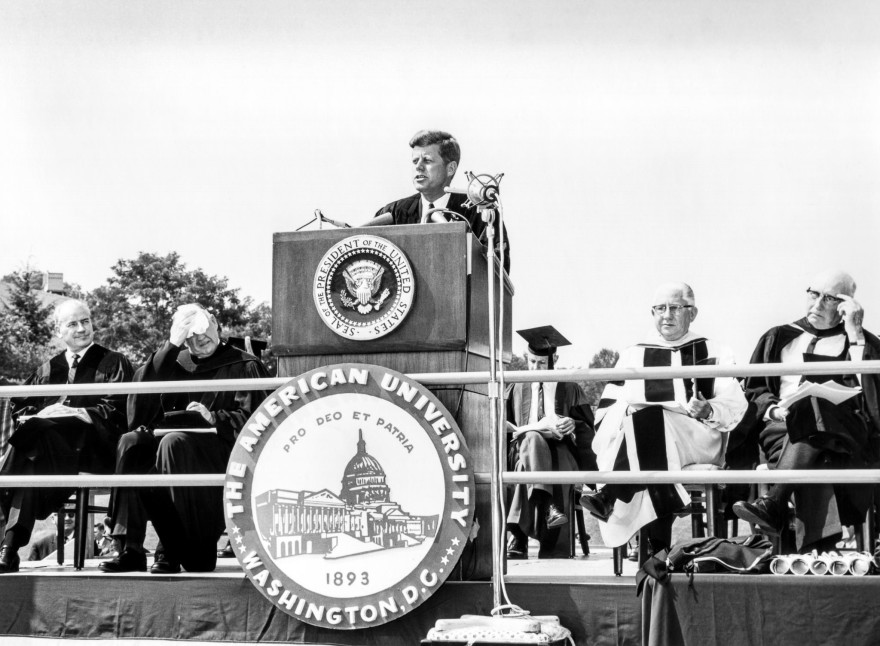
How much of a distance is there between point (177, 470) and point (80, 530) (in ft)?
2.66

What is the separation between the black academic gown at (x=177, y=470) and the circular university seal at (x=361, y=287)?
4.45 feet

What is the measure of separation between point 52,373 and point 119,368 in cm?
60

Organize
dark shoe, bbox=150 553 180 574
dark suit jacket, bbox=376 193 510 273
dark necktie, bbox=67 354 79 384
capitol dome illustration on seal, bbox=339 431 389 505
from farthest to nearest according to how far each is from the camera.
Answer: dark necktie, bbox=67 354 79 384, dark suit jacket, bbox=376 193 510 273, dark shoe, bbox=150 553 180 574, capitol dome illustration on seal, bbox=339 431 389 505

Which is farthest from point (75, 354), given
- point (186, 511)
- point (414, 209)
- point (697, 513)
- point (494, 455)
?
point (697, 513)

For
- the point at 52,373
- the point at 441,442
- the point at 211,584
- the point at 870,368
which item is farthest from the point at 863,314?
the point at 52,373

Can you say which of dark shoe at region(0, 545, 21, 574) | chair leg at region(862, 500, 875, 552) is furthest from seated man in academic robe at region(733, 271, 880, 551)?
dark shoe at region(0, 545, 21, 574)

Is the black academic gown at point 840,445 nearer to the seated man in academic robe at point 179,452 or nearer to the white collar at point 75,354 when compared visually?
the seated man in academic robe at point 179,452

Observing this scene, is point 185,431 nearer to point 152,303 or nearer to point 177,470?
point 177,470

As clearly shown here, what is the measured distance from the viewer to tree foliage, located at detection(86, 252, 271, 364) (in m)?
42.9

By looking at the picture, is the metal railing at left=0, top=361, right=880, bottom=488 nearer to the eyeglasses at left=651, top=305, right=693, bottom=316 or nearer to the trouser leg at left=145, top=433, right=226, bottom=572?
the trouser leg at left=145, top=433, right=226, bottom=572

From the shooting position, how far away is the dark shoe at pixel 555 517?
6.55m

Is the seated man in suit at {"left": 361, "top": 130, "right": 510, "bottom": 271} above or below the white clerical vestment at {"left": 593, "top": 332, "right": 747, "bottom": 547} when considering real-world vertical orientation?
above

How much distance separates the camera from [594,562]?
A: 230 inches

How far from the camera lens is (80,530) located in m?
5.52
